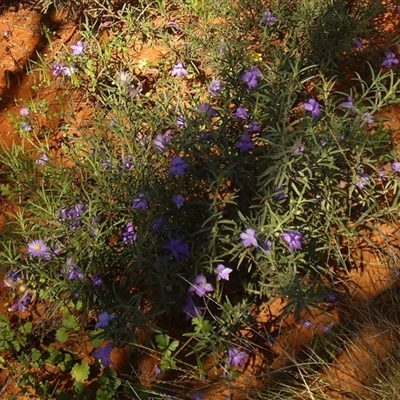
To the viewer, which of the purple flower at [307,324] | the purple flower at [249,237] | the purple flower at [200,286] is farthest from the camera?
the purple flower at [307,324]

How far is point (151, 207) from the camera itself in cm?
253

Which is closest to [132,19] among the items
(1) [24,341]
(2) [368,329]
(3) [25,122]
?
(3) [25,122]

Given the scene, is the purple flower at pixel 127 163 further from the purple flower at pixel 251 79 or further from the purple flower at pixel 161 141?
the purple flower at pixel 251 79

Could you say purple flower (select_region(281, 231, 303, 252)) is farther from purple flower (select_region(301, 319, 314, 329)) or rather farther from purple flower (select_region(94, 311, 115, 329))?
purple flower (select_region(94, 311, 115, 329))

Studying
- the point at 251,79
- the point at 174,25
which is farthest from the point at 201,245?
the point at 174,25

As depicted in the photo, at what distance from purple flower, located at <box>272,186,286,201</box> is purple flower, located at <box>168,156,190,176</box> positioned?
1.20 feet

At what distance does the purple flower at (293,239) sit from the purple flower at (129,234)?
2.00ft

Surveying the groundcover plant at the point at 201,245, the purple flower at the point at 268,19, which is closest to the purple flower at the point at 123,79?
the groundcover plant at the point at 201,245

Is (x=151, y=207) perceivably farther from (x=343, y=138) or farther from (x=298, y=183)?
(x=343, y=138)

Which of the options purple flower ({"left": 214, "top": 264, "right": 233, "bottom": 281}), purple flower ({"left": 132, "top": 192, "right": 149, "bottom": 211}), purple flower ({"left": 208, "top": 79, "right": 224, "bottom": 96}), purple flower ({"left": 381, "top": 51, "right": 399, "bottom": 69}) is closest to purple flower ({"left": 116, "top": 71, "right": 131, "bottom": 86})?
purple flower ({"left": 208, "top": 79, "right": 224, "bottom": 96})

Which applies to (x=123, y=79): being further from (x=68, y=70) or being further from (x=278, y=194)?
(x=278, y=194)

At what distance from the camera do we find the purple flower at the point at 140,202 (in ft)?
8.32

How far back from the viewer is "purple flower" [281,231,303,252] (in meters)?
2.46

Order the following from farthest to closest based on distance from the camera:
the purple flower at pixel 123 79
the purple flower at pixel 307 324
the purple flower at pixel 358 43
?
the purple flower at pixel 358 43 < the purple flower at pixel 123 79 < the purple flower at pixel 307 324
